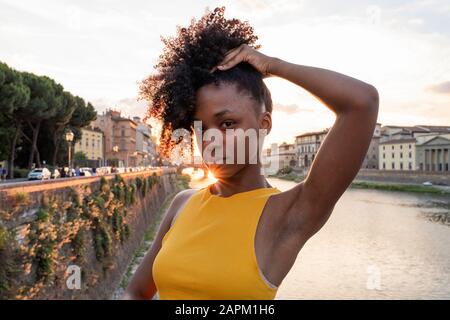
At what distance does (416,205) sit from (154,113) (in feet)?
153

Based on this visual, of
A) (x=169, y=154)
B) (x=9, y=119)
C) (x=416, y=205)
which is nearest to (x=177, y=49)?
(x=169, y=154)

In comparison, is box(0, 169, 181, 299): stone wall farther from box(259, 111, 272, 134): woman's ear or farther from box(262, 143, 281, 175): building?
box(259, 111, 272, 134): woman's ear

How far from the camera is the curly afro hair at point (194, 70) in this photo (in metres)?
1.60

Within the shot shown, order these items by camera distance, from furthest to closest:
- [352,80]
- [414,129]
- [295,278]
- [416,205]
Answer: [414,129], [416,205], [295,278], [352,80]

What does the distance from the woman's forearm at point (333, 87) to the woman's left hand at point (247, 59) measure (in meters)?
0.06

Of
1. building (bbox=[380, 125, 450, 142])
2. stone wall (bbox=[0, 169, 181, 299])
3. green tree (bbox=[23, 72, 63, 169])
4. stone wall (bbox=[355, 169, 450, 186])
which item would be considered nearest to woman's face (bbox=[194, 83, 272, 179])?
stone wall (bbox=[0, 169, 181, 299])

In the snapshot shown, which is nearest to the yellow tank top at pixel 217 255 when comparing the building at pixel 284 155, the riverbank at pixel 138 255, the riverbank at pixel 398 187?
the building at pixel 284 155

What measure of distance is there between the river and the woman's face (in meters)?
14.6

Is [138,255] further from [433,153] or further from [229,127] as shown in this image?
[433,153]

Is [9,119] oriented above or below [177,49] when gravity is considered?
above

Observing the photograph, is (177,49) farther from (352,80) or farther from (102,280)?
(102,280)

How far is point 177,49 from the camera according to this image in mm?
1744

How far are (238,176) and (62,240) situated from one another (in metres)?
9.89

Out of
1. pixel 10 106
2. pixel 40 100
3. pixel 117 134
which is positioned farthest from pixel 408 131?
pixel 10 106
